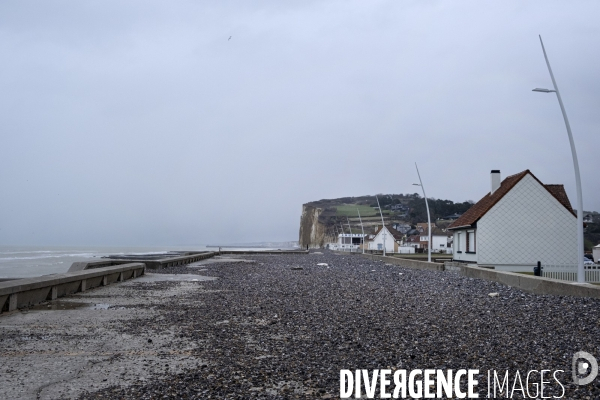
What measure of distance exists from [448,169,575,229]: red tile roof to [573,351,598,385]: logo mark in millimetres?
25694

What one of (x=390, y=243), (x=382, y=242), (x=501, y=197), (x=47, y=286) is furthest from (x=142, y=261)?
(x=382, y=242)

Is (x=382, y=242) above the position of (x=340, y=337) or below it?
above

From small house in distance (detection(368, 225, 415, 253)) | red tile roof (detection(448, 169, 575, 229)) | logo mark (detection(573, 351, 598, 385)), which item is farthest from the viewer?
small house in distance (detection(368, 225, 415, 253))

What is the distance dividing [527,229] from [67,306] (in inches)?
1047

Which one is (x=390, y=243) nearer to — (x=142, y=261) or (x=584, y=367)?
(x=142, y=261)

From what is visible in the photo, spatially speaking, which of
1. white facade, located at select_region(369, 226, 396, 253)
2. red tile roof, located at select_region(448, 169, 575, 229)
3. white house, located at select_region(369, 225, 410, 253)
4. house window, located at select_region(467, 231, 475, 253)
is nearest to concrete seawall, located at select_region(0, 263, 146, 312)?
red tile roof, located at select_region(448, 169, 575, 229)

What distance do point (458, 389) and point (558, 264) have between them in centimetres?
2882

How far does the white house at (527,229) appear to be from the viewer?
3108 cm

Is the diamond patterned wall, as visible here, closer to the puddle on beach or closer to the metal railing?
the metal railing

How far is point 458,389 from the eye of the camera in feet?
17.6

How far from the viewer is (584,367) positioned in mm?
6074

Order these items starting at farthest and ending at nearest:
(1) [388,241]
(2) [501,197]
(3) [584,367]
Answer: (1) [388,241] < (2) [501,197] < (3) [584,367]

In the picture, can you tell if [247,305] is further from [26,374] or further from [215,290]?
[26,374]

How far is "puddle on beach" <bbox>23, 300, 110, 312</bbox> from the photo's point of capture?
11.7m
